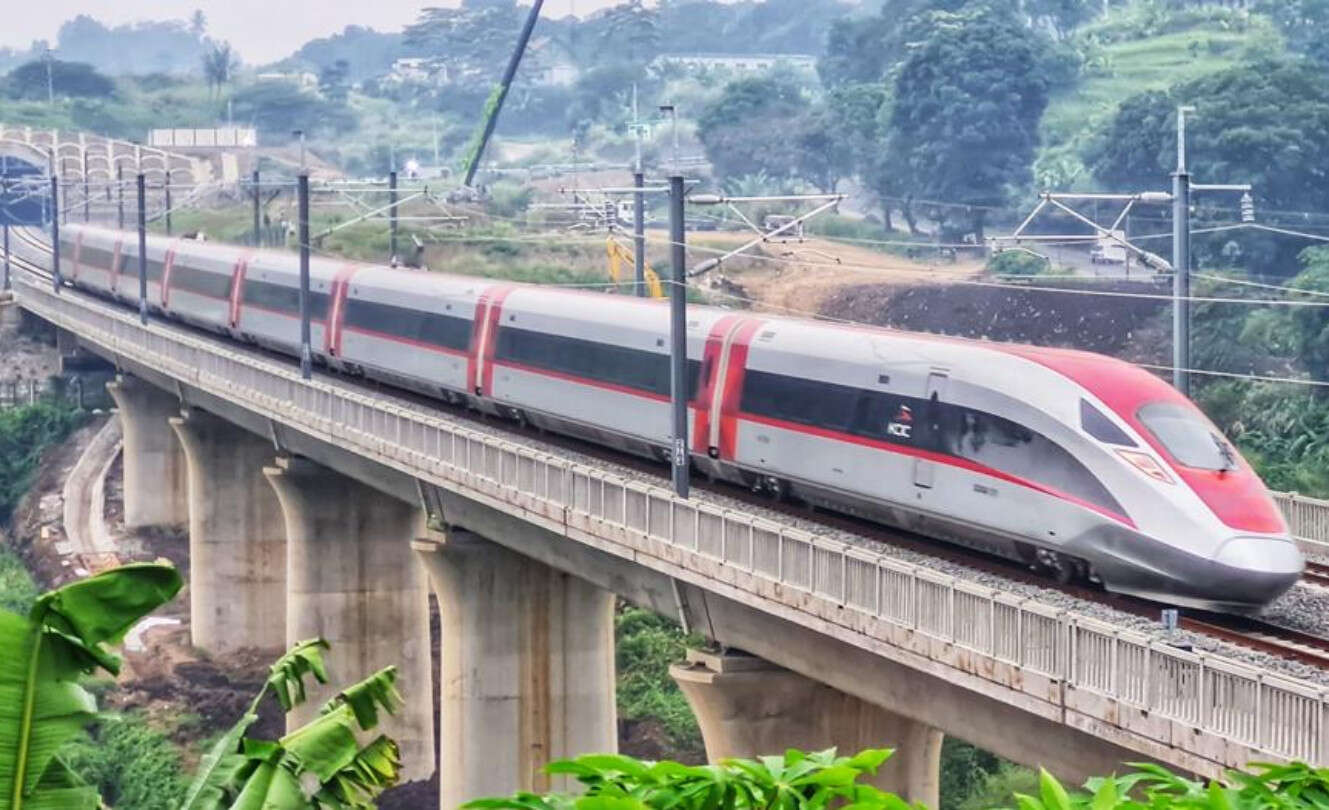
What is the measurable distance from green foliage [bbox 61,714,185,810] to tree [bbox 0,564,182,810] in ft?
147

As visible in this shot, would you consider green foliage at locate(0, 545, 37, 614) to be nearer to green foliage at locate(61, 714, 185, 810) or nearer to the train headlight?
green foliage at locate(61, 714, 185, 810)

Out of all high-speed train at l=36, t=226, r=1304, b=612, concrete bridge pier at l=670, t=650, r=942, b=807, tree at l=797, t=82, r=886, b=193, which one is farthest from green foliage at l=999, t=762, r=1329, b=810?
tree at l=797, t=82, r=886, b=193

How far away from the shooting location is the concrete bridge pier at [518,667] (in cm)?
4831

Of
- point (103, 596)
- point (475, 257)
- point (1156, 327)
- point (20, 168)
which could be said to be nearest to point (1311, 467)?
point (1156, 327)

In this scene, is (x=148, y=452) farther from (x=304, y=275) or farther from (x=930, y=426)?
(x=930, y=426)

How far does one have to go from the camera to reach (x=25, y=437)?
98.4 meters

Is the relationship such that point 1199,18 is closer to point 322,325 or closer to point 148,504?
point 148,504

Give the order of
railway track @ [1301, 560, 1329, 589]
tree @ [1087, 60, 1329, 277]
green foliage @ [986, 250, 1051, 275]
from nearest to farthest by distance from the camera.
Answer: railway track @ [1301, 560, 1329, 589], tree @ [1087, 60, 1329, 277], green foliage @ [986, 250, 1051, 275]

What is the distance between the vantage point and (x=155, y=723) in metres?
66.4

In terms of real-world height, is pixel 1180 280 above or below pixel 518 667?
above

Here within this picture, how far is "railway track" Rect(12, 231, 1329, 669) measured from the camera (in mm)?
24766

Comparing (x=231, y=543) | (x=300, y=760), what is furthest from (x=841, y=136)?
(x=300, y=760)

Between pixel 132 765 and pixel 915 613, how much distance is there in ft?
133

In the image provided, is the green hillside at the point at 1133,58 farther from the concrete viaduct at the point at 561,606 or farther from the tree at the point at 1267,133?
the concrete viaduct at the point at 561,606
